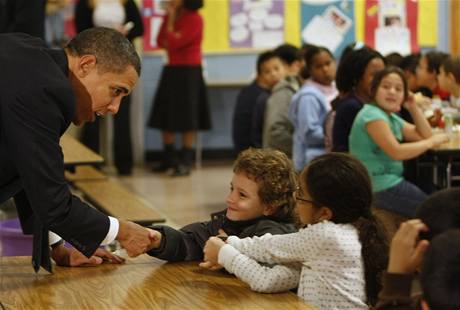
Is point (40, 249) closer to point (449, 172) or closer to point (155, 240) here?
point (155, 240)

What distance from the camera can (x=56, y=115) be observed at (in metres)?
2.45

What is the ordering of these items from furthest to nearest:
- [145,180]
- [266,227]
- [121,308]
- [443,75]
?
[145,180]
[443,75]
[266,227]
[121,308]

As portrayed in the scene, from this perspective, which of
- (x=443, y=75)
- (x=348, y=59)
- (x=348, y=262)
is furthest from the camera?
(x=443, y=75)

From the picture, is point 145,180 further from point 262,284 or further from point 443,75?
point 262,284

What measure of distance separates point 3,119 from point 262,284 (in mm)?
820

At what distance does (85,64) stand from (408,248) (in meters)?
1.12

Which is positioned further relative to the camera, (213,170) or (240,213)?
(213,170)

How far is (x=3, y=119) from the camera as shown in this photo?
2.42m

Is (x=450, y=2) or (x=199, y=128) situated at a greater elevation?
(x=450, y=2)

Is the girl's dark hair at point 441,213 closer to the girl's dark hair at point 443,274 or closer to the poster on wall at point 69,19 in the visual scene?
the girl's dark hair at point 443,274

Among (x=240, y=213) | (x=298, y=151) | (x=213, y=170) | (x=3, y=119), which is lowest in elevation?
(x=213, y=170)

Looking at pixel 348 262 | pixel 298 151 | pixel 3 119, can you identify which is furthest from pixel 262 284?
pixel 298 151

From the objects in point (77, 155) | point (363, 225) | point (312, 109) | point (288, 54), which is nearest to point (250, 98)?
point (288, 54)

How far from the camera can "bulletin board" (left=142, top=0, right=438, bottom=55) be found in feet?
34.3
